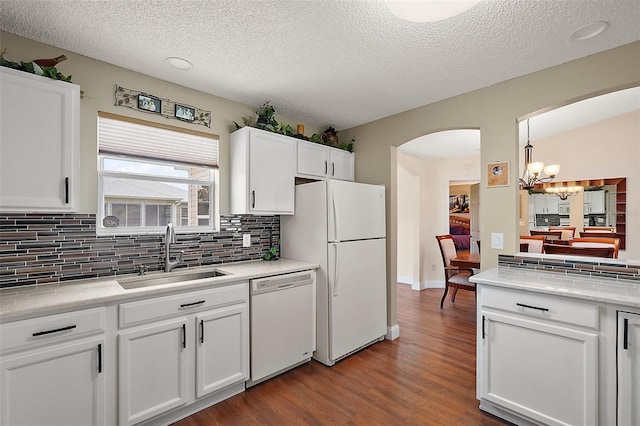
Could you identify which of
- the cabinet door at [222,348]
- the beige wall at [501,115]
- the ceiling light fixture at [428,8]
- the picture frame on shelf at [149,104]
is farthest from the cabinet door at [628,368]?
the picture frame on shelf at [149,104]

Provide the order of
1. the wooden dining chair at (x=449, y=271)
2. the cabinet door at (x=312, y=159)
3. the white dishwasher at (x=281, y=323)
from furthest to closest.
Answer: the wooden dining chair at (x=449, y=271) < the cabinet door at (x=312, y=159) < the white dishwasher at (x=281, y=323)

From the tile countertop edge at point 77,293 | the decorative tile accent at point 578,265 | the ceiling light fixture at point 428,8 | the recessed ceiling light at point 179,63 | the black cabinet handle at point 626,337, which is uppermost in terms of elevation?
the recessed ceiling light at point 179,63

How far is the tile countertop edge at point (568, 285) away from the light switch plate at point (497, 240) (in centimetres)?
22

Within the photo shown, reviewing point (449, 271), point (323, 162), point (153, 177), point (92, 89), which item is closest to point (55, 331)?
point (153, 177)

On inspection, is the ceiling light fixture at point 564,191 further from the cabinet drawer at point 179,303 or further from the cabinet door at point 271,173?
the cabinet drawer at point 179,303

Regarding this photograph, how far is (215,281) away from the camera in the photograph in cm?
211

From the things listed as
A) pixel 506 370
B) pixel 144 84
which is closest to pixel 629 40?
pixel 506 370

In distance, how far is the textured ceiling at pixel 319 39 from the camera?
163 centimetres

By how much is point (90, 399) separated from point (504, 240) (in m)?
3.02

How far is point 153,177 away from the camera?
2.50m

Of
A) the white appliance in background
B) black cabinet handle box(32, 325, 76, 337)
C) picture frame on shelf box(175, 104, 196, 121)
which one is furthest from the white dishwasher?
picture frame on shelf box(175, 104, 196, 121)

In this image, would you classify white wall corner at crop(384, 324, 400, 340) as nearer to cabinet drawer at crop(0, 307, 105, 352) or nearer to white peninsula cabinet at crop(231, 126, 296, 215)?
white peninsula cabinet at crop(231, 126, 296, 215)

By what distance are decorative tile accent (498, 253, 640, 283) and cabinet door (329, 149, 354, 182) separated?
1876mm

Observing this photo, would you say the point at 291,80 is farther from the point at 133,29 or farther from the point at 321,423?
the point at 321,423
